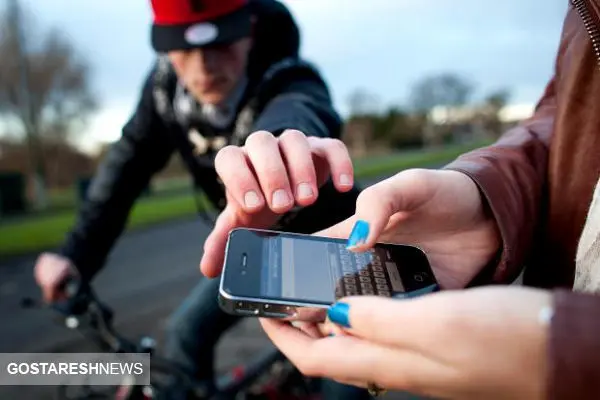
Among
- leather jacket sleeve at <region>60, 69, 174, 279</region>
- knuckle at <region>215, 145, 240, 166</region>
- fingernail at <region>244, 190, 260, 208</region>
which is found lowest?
leather jacket sleeve at <region>60, 69, 174, 279</region>

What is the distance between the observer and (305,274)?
3.66 ft

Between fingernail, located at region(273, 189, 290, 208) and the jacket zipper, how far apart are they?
0.66 m

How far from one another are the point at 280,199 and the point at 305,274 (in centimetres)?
16

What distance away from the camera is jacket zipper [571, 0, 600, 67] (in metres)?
1.07

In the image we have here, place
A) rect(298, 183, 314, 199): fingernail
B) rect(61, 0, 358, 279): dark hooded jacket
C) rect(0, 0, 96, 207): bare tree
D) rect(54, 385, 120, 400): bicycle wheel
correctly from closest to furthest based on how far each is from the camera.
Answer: rect(298, 183, 314, 199): fingernail → rect(61, 0, 358, 279): dark hooded jacket → rect(54, 385, 120, 400): bicycle wheel → rect(0, 0, 96, 207): bare tree

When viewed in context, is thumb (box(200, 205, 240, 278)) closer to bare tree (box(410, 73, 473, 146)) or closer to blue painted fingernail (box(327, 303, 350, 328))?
blue painted fingernail (box(327, 303, 350, 328))

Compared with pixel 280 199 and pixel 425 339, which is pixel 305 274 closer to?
pixel 280 199

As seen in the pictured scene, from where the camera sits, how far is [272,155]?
108cm

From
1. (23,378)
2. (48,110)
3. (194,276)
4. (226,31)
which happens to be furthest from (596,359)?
(48,110)

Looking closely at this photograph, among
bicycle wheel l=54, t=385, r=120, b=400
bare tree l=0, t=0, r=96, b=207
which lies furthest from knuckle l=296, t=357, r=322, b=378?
bare tree l=0, t=0, r=96, b=207

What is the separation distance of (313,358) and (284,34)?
165 centimetres

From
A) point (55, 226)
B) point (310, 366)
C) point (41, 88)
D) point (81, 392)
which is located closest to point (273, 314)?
point (310, 366)

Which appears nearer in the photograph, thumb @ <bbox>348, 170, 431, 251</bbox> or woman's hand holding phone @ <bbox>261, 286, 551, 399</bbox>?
woman's hand holding phone @ <bbox>261, 286, 551, 399</bbox>

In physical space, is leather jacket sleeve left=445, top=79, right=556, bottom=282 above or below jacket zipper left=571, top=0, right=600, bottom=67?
below
